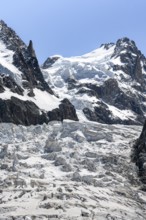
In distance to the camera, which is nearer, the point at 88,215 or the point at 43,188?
the point at 88,215

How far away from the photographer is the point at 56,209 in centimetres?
17712

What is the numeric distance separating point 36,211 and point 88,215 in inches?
551

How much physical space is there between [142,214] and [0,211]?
40171 mm

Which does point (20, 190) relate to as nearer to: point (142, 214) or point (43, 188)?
point (43, 188)

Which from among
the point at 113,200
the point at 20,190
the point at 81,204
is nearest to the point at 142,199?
the point at 113,200

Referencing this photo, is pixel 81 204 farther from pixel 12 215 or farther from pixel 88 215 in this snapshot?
pixel 12 215

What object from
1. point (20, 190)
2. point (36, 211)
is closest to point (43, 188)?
point (20, 190)

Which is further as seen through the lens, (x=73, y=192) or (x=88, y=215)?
(x=73, y=192)

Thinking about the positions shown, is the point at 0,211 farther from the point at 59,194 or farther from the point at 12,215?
the point at 59,194

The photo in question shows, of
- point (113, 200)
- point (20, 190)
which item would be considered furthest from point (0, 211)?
point (113, 200)

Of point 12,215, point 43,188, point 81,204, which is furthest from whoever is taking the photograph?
point 43,188

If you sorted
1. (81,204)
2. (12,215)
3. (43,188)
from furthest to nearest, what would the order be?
1. (43,188)
2. (81,204)
3. (12,215)

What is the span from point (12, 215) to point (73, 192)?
27.0 meters

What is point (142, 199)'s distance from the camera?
197500 mm
